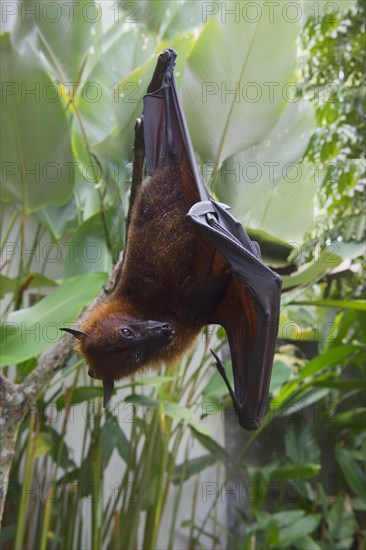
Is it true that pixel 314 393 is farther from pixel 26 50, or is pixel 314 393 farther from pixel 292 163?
pixel 26 50

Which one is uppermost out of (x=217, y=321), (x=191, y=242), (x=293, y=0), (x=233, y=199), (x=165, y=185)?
(x=293, y=0)

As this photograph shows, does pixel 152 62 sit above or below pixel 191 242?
above

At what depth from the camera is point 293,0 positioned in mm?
1690

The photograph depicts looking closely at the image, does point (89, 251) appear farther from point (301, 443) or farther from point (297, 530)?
point (301, 443)

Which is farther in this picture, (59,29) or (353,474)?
(353,474)

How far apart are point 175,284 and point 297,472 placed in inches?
77.6

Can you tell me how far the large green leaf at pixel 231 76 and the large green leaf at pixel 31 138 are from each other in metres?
0.36

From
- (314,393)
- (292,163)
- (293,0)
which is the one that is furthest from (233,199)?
(314,393)

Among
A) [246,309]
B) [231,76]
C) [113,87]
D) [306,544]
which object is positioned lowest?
[306,544]

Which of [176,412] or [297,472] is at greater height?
[176,412]

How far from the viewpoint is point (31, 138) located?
5.21 feet

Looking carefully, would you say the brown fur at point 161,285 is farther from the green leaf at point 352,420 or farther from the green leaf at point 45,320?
the green leaf at point 352,420

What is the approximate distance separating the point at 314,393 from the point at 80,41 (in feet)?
6.71

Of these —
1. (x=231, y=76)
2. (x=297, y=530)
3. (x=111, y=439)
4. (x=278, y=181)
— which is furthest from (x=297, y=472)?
(x=231, y=76)
